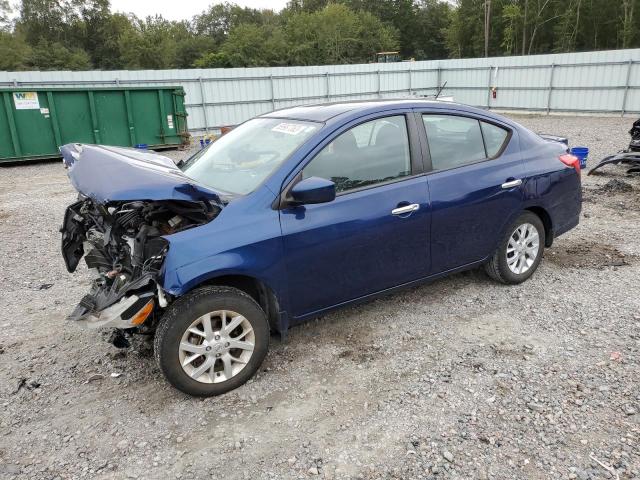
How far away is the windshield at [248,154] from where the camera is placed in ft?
11.1

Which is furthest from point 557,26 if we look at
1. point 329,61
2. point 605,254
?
point 605,254

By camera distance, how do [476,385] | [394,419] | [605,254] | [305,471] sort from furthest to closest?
[605,254] < [476,385] < [394,419] < [305,471]

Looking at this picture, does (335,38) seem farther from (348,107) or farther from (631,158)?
(348,107)

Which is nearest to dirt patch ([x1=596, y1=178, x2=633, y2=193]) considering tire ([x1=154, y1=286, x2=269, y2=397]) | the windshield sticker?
the windshield sticker

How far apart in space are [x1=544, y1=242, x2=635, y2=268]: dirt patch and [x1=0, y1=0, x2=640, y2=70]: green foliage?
1768 inches

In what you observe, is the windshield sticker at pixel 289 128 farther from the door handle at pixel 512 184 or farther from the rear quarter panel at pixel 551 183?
the rear quarter panel at pixel 551 183

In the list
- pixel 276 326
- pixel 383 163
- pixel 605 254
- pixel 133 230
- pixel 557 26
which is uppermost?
pixel 557 26

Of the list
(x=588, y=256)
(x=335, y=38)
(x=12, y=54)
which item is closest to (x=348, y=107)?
(x=588, y=256)

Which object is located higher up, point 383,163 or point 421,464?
point 383,163

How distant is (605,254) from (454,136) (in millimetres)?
2527

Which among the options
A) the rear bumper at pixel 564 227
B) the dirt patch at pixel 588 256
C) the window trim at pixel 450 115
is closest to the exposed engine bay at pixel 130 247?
the window trim at pixel 450 115

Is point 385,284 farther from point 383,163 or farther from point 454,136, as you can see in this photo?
point 454,136

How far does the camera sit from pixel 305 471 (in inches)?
100

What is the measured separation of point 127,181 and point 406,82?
23.3 metres
